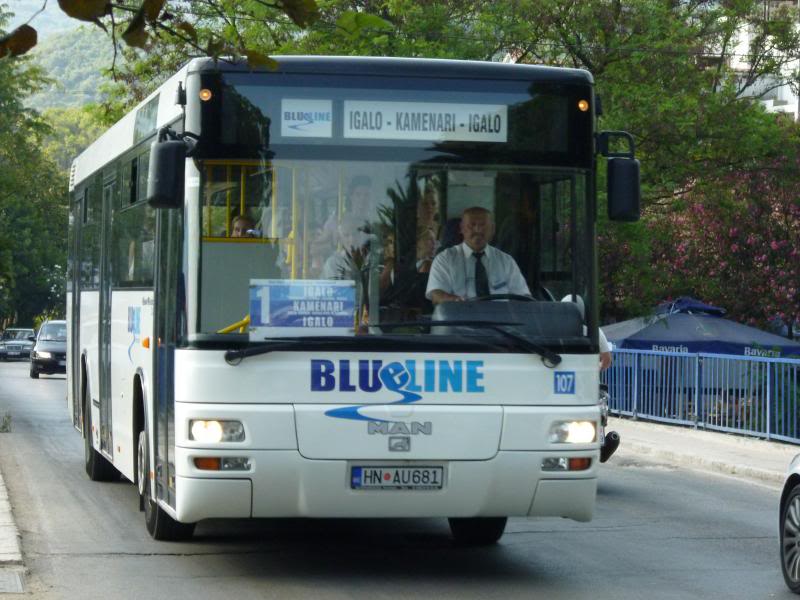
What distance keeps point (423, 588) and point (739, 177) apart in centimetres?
2574

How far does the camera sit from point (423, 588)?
8.63 meters

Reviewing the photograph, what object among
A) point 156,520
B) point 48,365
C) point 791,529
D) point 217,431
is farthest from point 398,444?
point 48,365

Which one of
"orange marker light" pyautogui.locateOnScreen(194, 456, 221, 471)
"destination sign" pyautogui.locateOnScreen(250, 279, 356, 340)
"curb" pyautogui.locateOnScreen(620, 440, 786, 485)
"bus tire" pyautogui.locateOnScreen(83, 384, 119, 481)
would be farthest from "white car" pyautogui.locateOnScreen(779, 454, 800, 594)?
"curb" pyautogui.locateOnScreen(620, 440, 786, 485)

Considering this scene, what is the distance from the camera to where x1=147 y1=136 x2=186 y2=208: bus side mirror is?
8.41 m

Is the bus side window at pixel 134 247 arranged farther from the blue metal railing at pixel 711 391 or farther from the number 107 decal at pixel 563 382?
the blue metal railing at pixel 711 391

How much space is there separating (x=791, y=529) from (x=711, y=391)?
1351 centimetres

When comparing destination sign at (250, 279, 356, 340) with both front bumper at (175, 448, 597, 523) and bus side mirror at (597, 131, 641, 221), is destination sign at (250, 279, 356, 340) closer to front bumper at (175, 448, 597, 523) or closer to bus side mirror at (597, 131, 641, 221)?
front bumper at (175, 448, 597, 523)

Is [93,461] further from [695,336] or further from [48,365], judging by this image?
[48,365]

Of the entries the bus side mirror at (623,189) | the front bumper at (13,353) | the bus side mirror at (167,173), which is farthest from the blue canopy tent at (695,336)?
the front bumper at (13,353)

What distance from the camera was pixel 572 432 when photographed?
8.75 meters

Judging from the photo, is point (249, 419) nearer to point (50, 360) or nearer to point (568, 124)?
Result: point (568, 124)

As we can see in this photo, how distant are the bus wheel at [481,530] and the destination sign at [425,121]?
280cm

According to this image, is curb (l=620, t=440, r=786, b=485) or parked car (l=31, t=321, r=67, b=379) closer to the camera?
curb (l=620, t=440, r=786, b=485)

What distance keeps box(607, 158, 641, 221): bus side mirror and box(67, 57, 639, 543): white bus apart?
0.04 feet
